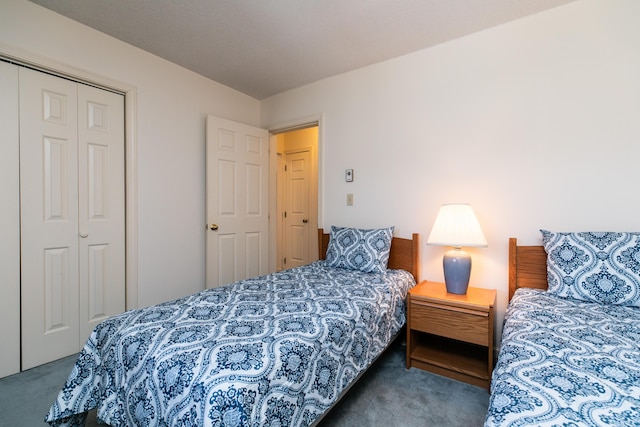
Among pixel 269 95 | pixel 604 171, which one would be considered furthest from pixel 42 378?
pixel 604 171

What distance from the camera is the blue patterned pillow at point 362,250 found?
94.2 inches

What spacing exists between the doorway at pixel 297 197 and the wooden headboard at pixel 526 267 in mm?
2522

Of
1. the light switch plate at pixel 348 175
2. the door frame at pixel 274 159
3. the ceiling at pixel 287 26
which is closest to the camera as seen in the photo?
the ceiling at pixel 287 26

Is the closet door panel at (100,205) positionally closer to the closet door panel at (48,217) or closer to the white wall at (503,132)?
the closet door panel at (48,217)

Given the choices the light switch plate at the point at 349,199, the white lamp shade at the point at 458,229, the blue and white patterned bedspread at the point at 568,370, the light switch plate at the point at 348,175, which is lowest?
the blue and white patterned bedspread at the point at 568,370

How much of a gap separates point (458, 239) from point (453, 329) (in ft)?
1.90

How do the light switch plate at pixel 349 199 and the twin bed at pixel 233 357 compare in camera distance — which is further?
the light switch plate at pixel 349 199

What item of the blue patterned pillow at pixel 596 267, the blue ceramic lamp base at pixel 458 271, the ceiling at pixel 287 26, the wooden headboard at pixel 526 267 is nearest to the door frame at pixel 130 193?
the ceiling at pixel 287 26

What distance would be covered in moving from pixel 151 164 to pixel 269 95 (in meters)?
1.57

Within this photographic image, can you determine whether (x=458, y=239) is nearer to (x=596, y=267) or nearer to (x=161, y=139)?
(x=596, y=267)

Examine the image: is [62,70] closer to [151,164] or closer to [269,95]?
[151,164]

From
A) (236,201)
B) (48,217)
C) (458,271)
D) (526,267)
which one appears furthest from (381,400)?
(48,217)

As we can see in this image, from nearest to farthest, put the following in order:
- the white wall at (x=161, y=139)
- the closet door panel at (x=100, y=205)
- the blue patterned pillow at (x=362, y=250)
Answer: the white wall at (x=161, y=139)
the closet door panel at (x=100, y=205)
the blue patterned pillow at (x=362, y=250)

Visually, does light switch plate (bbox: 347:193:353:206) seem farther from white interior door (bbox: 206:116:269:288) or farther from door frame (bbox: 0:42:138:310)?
door frame (bbox: 0:42:138:310)
